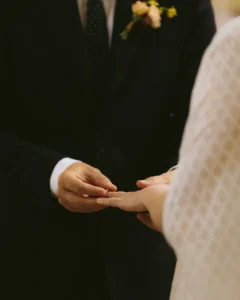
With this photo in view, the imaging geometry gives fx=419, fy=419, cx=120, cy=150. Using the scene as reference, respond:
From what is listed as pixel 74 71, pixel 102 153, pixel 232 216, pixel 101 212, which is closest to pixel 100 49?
pixel 74 71

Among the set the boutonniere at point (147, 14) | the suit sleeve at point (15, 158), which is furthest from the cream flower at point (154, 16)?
the suit sleeve at point (15, 158)

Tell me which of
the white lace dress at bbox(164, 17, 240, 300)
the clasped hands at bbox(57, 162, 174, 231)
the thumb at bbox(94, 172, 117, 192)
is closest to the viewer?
the white lace dress at bbox(164, 17, 240, 300)

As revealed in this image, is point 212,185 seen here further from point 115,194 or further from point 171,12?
point 171,12

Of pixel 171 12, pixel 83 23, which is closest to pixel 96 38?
pixel 83 23

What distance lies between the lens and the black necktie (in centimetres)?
84

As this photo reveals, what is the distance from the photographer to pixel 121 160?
90 centimetres

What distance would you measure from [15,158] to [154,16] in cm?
40

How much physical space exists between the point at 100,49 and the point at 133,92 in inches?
4.4

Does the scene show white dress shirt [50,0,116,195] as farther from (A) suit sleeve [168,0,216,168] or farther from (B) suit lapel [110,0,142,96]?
(A) suit sleeve [168,0,216,168]

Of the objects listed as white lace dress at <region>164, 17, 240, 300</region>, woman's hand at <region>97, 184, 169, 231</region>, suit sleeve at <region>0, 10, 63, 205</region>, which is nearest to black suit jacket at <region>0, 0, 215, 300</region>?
suit sleeve at <region>0, 10, 63, 205</region>

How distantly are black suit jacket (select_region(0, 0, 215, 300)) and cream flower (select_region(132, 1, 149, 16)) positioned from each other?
0.03 metres

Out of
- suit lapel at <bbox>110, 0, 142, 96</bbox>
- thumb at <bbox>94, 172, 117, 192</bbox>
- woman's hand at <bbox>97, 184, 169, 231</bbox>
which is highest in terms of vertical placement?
suit lapel at <bbox>110, 0, 142, 96</bbox>

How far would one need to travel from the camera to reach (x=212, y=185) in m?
0.50

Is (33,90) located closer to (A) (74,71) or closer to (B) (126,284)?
(A) (74,71)
